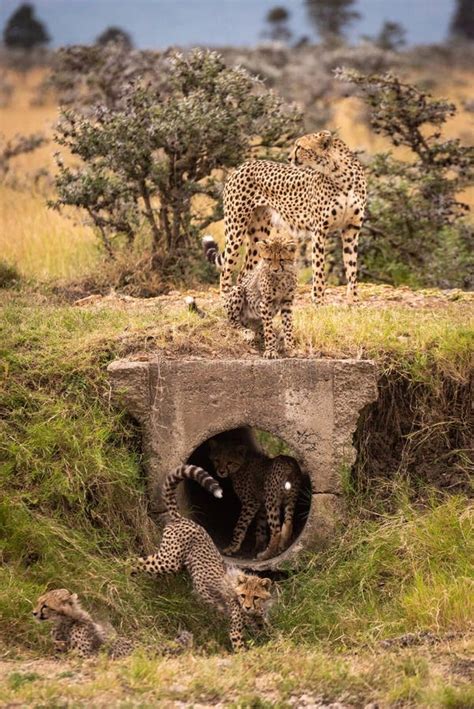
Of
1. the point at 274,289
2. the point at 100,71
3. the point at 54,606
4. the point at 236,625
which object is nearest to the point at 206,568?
the point at 236,625

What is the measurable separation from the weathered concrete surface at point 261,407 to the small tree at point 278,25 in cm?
3714

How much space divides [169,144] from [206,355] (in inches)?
151

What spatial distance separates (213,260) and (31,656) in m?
4.10

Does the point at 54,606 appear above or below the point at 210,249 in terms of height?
below

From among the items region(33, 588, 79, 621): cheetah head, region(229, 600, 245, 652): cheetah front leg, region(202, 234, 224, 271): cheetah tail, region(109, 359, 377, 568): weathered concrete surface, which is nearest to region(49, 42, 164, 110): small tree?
region(202, 234, 224, 271): cheetah tail

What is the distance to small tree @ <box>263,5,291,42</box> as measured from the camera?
45.8m

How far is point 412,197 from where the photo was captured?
1385 cm

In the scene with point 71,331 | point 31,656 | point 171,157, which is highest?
point 171,157

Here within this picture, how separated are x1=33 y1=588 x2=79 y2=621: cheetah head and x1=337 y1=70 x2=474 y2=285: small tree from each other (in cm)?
675

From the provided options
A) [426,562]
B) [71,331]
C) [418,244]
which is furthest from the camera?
[418,244]

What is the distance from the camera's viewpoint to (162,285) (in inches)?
480

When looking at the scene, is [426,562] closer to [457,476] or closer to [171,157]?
[457,476]

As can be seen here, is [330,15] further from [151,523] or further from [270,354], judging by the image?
[151,523]

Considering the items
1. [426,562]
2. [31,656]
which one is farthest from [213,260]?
[31,656]
